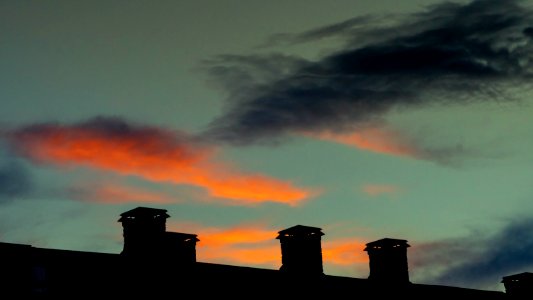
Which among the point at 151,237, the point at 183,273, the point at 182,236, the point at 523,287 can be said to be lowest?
the point at 183,273

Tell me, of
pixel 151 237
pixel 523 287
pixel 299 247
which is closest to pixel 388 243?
pixel 299 247

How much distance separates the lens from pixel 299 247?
39.2m

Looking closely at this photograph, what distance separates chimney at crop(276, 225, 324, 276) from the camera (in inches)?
1540

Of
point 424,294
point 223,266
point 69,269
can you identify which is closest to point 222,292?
point 223,266

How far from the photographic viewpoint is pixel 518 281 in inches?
1741

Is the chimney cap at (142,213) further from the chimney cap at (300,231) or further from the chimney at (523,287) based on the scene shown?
the chimney at (523,287)

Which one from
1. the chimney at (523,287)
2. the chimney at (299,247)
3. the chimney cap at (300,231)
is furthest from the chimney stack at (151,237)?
the chimney at (523,287)

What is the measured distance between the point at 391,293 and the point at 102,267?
535 inches

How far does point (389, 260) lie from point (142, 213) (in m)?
12.1

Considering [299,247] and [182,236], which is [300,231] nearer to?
[299,247]

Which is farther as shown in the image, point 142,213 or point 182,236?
point 182,236

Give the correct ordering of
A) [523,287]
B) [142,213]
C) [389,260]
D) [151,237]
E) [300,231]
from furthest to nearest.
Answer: [523,287], [389,260], [300,231], [151,237], [142,213]

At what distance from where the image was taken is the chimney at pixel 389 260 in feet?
137

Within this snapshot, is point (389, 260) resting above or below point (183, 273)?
above
